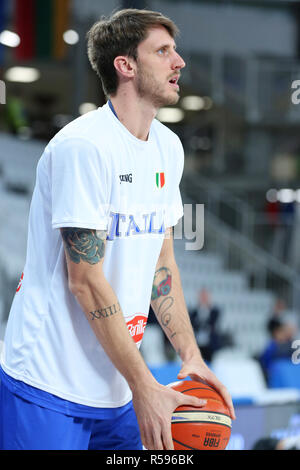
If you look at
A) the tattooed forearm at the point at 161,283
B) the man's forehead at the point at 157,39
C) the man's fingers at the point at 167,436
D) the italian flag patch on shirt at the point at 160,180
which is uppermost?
the man's forehead at the point at 157,39

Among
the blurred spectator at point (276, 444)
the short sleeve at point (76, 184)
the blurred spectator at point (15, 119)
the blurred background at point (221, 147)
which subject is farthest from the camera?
the blurred spectator at point (15, 119)

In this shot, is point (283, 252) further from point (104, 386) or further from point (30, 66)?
point (104, 386)

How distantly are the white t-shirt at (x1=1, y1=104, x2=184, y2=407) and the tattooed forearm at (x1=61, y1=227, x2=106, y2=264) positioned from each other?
0.03m

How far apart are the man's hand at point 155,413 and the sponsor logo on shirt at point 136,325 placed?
242mm

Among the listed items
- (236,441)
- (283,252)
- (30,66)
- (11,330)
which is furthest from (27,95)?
(11,330)

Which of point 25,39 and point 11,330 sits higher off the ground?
point 25,39

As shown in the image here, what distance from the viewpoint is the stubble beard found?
5.59 ft

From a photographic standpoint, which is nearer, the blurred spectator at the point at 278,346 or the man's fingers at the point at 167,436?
the man's fingers at the point at 167,436

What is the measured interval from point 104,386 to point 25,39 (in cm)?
940

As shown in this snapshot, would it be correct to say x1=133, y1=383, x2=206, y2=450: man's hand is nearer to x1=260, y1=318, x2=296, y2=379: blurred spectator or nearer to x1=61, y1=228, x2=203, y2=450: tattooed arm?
x1=61, y1=228, x2=203, y2=450: tattooed arm

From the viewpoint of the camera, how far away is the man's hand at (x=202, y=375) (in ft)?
6.18

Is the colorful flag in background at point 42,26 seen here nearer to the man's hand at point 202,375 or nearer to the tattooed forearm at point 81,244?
the man's hand at point 202,375

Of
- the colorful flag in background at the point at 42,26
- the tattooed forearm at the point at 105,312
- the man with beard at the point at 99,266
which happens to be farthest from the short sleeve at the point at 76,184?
the colorful flag in background at the point at 42,26
